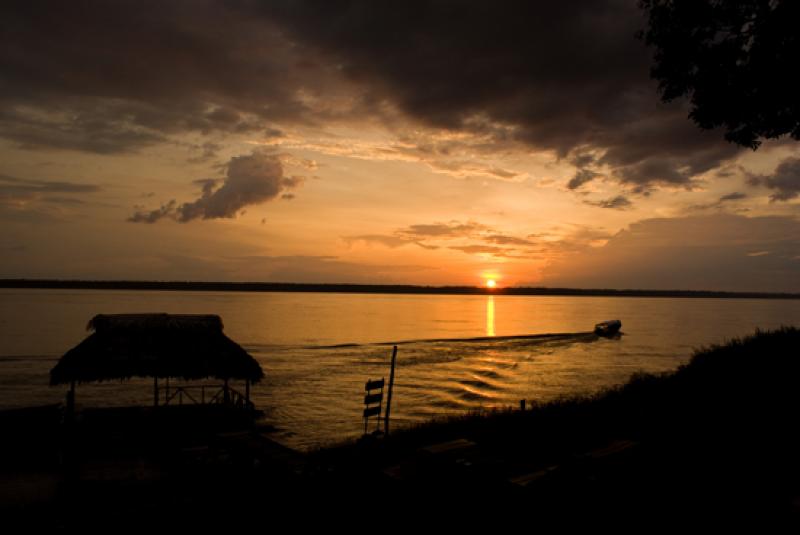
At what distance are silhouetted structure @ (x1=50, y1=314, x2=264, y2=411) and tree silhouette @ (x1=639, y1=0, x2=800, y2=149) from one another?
18969 mm

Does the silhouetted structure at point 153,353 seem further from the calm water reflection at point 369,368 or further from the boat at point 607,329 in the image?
the boat at point 607,329

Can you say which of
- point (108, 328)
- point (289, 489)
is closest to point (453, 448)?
point (289, 489)

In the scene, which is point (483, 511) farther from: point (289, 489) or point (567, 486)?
point (289, 489)

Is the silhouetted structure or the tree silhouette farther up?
the tree silhouette

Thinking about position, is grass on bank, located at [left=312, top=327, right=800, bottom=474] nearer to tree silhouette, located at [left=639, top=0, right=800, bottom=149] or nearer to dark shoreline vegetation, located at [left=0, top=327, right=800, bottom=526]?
dark shoreline vegetation, located at [left=0, top=327, right=800, bottom=526]

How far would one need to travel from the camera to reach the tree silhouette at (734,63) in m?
14.9

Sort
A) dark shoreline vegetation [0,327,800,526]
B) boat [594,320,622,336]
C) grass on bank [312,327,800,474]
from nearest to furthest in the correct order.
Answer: dark shoreline vegetation [0,327,800,526], grass on bank [312,327,800,474], boat [594,320,622,336]

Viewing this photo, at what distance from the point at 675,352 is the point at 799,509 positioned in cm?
6731

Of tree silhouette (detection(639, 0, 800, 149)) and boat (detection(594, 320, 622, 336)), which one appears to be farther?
boat (detection(594, 320, 622, 336))

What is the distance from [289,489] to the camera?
11914mm

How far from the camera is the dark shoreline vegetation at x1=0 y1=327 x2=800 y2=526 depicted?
8609 mm

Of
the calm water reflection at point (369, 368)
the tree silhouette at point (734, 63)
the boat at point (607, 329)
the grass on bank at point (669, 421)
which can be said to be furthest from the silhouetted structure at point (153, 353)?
the boat at point (607, 329)

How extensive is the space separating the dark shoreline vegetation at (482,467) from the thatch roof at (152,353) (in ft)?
6.80

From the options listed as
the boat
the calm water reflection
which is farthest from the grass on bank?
the boat
